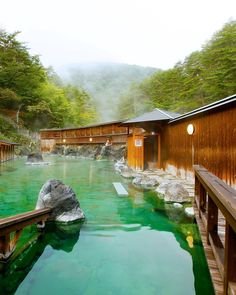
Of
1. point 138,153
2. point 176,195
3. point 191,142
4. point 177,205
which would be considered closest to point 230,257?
point 177,205

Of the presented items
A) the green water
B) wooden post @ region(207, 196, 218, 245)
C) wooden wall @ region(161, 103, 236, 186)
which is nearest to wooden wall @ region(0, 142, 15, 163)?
the green water

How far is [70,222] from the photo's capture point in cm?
437

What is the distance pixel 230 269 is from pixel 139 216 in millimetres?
3551

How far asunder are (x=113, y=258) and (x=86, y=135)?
23184mm

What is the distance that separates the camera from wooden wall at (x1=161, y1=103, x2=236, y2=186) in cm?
513

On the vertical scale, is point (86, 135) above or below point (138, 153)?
above

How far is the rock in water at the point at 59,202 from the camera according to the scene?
172 inches

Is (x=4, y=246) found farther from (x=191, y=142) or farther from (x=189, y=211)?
(x=191, y=142)

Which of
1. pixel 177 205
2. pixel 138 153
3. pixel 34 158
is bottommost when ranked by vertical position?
pixel 177 205

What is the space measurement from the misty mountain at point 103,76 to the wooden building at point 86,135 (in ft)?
170

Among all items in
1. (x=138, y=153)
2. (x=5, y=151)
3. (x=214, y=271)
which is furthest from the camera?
(x=5, y=151)

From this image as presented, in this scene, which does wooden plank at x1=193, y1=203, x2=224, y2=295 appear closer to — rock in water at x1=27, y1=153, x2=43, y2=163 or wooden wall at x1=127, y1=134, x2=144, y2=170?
wooden wall at x1=127, y1=134, x2=144, y2=170

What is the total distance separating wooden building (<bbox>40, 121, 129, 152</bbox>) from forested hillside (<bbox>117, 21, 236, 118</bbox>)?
686 cm

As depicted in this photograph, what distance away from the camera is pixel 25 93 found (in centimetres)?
2892
